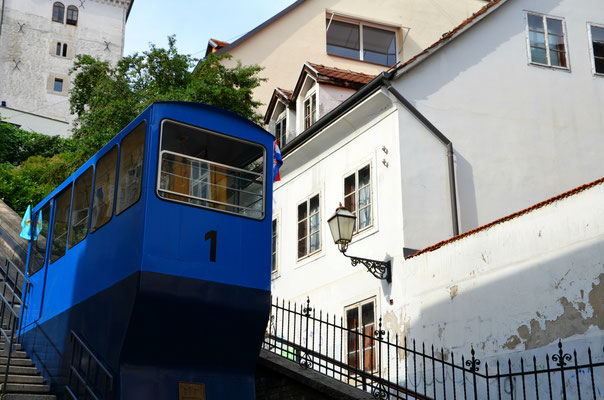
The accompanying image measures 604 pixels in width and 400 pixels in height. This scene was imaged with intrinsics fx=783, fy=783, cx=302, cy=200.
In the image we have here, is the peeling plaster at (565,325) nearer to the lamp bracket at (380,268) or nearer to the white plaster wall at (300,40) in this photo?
the lamp bracket at (380,268)

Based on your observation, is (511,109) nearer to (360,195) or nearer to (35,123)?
(360,195)

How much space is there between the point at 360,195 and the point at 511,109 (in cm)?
389

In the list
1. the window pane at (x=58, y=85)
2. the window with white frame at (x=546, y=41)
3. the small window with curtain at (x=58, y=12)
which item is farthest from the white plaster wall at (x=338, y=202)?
the small window with curtain at (x=58, y=12)

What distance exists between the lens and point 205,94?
20453mm

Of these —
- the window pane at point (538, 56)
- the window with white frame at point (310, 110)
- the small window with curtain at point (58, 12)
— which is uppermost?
the small window with curtain at point (58, 12)

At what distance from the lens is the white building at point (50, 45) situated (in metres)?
62.8

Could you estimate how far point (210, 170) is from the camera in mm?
10430

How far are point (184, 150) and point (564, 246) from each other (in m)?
5.56

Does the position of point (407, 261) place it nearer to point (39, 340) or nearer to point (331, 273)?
point (331, 273)

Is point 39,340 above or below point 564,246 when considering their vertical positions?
below

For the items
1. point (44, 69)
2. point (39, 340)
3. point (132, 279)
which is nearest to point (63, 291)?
point (39, 340)

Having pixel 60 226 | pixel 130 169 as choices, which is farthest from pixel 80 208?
pixel 130 169

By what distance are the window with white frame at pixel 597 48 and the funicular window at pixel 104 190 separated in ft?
40.1

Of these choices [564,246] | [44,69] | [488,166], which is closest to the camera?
[564,246]
